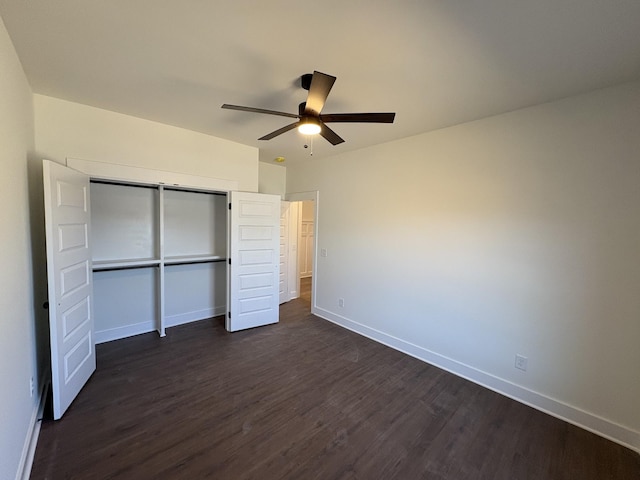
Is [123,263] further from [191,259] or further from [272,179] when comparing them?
[272,179]

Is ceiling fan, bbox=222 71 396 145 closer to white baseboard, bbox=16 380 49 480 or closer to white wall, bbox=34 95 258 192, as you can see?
white wall, bbox=34 95 258 192

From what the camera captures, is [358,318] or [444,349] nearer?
[444,349]

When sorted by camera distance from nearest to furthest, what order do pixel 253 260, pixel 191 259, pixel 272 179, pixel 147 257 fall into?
1. pixel 147 257
2. pixel 191 259
3. pixel 253 260
4. pixel 272 179

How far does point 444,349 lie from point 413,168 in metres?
2.18

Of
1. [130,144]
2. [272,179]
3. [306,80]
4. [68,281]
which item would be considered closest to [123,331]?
[68,281]

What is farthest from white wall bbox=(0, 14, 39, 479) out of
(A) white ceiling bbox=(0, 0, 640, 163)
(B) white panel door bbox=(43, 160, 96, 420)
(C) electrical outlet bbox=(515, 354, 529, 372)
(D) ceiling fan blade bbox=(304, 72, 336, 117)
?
(C) electrical outlet bbox=(515, 354, 529, 372)

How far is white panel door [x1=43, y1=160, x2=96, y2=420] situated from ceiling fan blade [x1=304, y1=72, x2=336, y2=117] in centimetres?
199

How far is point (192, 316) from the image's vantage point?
13.7 ft

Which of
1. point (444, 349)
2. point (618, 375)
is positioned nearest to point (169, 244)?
point (444, 349)

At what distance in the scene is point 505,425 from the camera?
221cm

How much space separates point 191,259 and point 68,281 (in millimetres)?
1599

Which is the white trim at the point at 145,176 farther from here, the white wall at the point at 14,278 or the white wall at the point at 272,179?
the white wall at the point at 272,179

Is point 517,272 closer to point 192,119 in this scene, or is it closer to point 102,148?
point 192,119

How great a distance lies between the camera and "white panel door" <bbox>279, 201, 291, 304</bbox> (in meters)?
5.11
